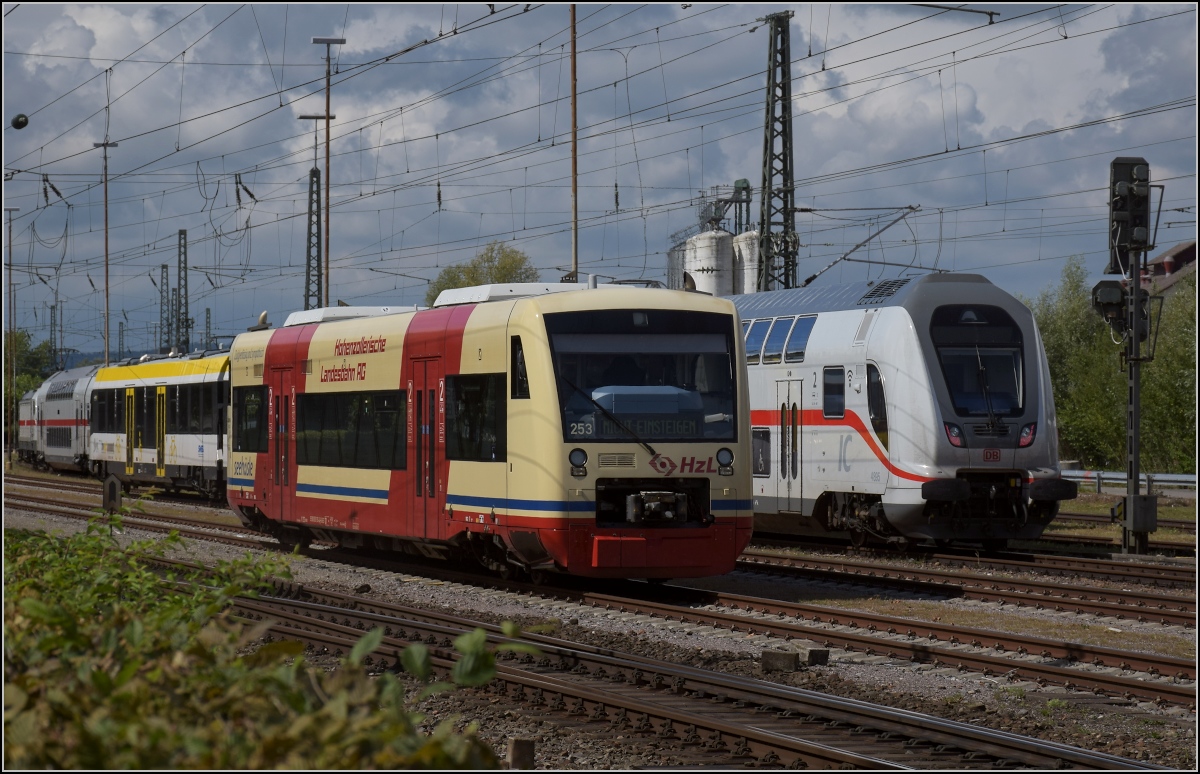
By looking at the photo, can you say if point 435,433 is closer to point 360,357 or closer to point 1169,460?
point 360,357

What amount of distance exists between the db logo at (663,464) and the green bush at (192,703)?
349 inches

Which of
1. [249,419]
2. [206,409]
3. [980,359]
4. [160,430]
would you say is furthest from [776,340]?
[160,430]

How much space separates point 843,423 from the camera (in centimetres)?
1934

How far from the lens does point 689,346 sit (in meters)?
14.5

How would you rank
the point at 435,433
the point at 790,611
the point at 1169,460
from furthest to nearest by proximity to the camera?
the point at 1169,460, the point at 435,433, the point at 790,611

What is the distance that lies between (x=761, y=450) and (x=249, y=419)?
7829mm

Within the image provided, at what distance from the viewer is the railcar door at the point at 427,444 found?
16.1 m

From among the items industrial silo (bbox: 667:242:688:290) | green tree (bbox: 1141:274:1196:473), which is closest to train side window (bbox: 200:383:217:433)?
green tree (bbox: 1141:274:1196:473)

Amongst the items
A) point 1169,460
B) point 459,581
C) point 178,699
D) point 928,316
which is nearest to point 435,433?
point 459,581

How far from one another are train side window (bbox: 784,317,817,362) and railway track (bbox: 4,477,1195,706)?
15.8ft

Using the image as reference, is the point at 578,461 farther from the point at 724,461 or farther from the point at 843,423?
the point at 843,423

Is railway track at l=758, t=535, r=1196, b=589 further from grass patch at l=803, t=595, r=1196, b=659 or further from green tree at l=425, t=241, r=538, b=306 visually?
green tree at l=425, t=241, r=538, b=306

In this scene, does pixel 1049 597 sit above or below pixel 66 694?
below

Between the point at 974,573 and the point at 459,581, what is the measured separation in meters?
6.46
